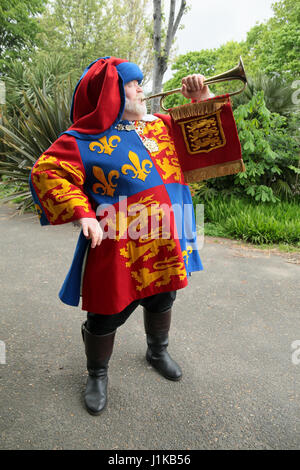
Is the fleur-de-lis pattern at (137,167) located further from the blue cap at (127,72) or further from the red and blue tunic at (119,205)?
the blue cap at (127,72)

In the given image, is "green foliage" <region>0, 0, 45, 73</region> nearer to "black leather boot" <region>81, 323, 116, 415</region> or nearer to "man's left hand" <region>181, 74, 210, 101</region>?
"man's left hand" <region>181, 74, 210, 101</region>

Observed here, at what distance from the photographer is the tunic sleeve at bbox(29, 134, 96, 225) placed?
4.74 feet

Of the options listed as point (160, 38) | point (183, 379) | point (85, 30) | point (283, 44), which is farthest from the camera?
point (85, 30)

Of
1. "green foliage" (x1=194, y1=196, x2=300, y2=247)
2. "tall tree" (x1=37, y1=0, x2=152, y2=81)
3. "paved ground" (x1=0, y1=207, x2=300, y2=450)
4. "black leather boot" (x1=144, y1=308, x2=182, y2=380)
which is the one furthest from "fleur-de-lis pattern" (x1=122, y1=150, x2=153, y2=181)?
"tall tree" (x1=37, y1=0, x2=152, y2=81)

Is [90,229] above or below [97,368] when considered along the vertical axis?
above

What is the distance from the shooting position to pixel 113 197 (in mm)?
1635

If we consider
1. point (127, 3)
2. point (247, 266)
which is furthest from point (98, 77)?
point (127, 3)

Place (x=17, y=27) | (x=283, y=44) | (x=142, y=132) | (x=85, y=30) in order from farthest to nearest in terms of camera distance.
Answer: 1. (x=85, y=30)
2. (x=17, y=27)
3. (x=283, y=44)
4. (x=142, y=132)

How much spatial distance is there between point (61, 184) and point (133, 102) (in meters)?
0.57

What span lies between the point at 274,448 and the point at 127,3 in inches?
1349

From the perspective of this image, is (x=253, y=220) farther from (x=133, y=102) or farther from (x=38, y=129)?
(x=38, y=129)

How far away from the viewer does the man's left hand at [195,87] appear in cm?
170

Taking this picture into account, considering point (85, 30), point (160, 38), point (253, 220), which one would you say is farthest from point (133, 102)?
point (85, 30)

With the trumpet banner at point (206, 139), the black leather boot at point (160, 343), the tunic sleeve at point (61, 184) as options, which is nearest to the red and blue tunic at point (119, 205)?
the tunic sleeve at point (61, 184)
